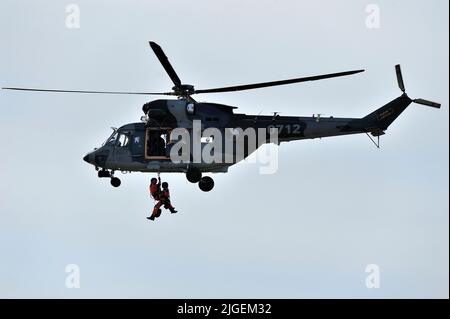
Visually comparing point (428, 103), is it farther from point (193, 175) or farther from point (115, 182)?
point (115, 182)

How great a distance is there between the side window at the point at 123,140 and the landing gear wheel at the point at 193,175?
2625mm

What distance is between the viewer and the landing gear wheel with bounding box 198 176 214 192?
33250mm

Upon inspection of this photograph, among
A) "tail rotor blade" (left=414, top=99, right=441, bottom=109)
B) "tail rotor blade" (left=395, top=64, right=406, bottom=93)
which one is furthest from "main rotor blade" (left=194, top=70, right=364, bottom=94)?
"tail rotor blade" (left=414, top=99, right=441, bottom=109)

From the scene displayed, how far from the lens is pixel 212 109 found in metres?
33.1

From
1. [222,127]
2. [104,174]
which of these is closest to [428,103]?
[222,127]

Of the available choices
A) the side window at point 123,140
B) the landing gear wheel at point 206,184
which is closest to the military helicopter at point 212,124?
the landing gear wheel at point 206,184

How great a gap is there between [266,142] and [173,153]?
290cm

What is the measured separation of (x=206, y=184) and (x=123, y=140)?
3.23m

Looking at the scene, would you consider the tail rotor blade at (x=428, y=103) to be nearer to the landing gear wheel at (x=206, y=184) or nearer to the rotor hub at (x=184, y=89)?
the landing gear wheel at (x=206, y=184)

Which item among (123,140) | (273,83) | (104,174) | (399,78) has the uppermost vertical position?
(399,78)

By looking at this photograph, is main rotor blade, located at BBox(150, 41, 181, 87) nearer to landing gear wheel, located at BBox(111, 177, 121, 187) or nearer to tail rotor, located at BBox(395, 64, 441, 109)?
landing gear wheel, located at BBox(111, 177, 121, 187)

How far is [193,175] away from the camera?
3272cm

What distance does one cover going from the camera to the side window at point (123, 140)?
3422 centimetres

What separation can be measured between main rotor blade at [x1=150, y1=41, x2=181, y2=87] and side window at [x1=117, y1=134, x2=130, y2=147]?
2.79m
